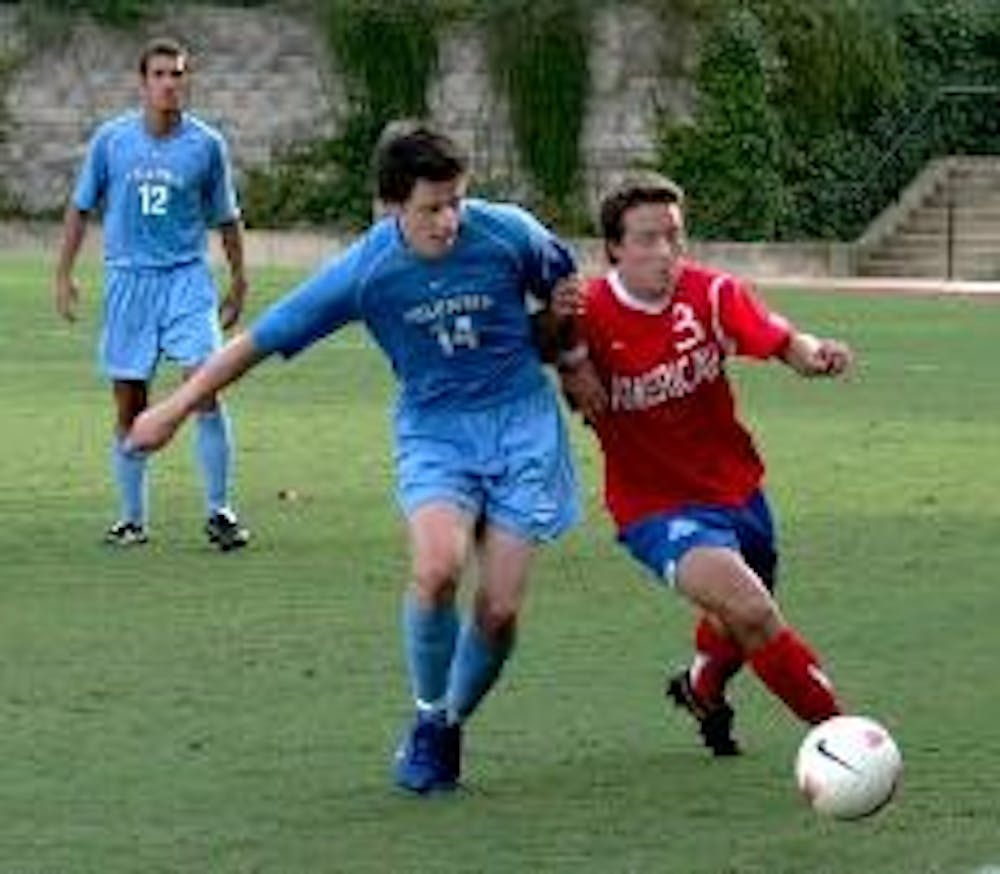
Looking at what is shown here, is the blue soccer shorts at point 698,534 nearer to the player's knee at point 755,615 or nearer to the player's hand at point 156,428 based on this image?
the player's knee at point 755,615

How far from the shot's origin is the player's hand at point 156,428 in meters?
8.52

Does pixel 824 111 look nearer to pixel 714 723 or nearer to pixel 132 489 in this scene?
pixel 132 489

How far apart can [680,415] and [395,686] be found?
71.2 inches

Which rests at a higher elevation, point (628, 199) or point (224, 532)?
point (628, 199)

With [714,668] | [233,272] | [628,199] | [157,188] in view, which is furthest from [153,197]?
[628,199]

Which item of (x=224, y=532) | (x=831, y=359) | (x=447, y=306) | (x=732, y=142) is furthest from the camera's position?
(x=732, y=142)

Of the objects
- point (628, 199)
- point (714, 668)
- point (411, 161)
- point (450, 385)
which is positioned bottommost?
point (714, 668)

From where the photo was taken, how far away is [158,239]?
1440 centimetres

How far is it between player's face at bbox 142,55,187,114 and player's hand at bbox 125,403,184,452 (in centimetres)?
553

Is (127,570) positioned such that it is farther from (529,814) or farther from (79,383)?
(79,383)

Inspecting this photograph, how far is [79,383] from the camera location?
74.2 ft

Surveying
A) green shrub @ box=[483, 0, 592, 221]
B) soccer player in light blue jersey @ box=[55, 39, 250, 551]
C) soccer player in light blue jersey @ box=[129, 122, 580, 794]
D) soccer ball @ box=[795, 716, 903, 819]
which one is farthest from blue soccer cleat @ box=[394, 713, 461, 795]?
green shrub @ box=[483, 0, 592, 221]

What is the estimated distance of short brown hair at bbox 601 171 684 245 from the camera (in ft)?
28.9

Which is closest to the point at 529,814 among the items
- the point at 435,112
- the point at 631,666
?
the point at 631,666
